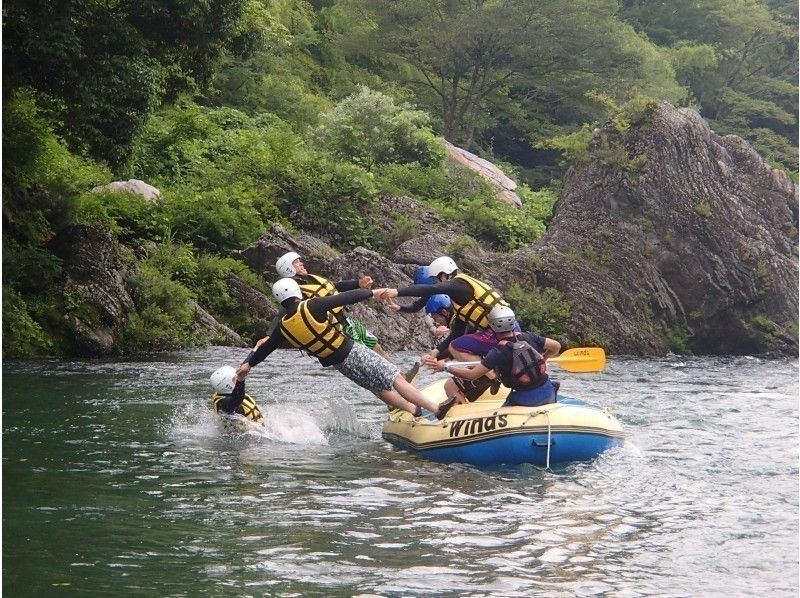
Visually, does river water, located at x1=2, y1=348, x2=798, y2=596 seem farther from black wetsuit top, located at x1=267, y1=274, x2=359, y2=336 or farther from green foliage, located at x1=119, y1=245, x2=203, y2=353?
green foliage, located at x1=119, y1=245, x2=203, y2=353

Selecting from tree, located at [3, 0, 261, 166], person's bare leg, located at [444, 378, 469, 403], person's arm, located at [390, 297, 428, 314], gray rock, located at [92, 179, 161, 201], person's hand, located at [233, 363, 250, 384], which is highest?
tree, located at [3, 0, 261, 166]

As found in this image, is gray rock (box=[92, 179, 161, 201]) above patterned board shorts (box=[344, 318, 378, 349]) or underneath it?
above

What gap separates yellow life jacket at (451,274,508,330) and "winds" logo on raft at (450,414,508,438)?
4.50 ft

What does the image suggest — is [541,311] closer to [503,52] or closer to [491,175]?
[491,175]

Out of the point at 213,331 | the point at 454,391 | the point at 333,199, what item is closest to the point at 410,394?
the point at 454,391

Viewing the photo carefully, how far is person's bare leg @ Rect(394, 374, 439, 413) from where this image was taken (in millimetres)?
11422

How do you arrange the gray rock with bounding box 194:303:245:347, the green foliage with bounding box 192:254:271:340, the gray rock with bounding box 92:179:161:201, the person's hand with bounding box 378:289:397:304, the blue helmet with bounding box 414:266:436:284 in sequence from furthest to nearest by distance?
the gray rock with bounding box 92:179:161:201 → the green foliage with bounding box 192:254:271:340 → the gray rock with bounding box 194:303:245:347 → the blue helmet with bounding box 414:266:436:284 → the person's hand with bounding box 378:289:397:304

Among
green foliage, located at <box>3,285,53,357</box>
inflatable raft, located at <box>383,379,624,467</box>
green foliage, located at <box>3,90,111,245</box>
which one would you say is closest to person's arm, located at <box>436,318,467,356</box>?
inflatable raft, located at <box>383,379,624,467</box>

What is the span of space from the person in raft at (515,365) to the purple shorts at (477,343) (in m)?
0.81

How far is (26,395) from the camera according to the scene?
46.4 feet

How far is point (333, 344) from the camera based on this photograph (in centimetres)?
1124

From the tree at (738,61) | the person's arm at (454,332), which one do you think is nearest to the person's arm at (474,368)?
the person's arm at (454,332)

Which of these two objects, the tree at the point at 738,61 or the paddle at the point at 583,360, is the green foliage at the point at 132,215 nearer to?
the paddle at the point at 583,360

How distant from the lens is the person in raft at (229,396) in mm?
11969
